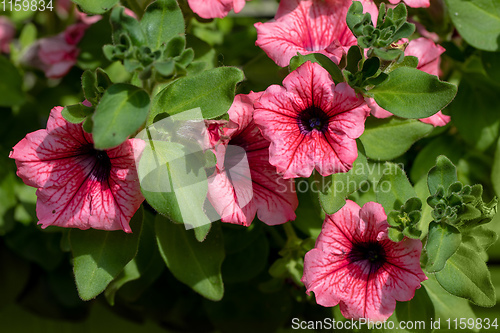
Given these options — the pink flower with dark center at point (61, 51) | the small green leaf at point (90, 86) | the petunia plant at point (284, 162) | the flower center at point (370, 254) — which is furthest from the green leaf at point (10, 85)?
the flower center at point (370, 254)

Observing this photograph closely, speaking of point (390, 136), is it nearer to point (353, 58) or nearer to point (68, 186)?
point (353, 58)

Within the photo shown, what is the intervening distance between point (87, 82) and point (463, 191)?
0.59 meters

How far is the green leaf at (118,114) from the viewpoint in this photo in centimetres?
61

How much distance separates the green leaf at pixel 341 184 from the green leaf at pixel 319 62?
13cm

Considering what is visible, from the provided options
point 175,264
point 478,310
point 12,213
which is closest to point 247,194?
point 175,264

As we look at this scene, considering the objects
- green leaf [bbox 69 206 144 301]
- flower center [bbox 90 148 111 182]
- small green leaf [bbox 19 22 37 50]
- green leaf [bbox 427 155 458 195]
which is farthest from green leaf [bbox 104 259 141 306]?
small green leaf [bbox 19 22 37 50]

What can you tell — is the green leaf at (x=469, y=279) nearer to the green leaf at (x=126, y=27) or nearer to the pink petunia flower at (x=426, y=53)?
the pink petunia flower at (x=426, y=53)

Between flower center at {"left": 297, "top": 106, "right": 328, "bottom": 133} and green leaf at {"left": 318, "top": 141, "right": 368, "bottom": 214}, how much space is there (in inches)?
3.4

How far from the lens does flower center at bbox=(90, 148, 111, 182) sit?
0.76 m

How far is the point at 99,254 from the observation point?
0.81m

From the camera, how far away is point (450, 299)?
0.93 meters

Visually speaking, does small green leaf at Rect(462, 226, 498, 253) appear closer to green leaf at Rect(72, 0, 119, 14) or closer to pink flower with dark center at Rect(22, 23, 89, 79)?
green leaf at Rect(72, 0, 119, 14)

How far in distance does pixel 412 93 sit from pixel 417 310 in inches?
15.2

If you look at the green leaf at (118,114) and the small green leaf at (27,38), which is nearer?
the green leaf at (118,114)
